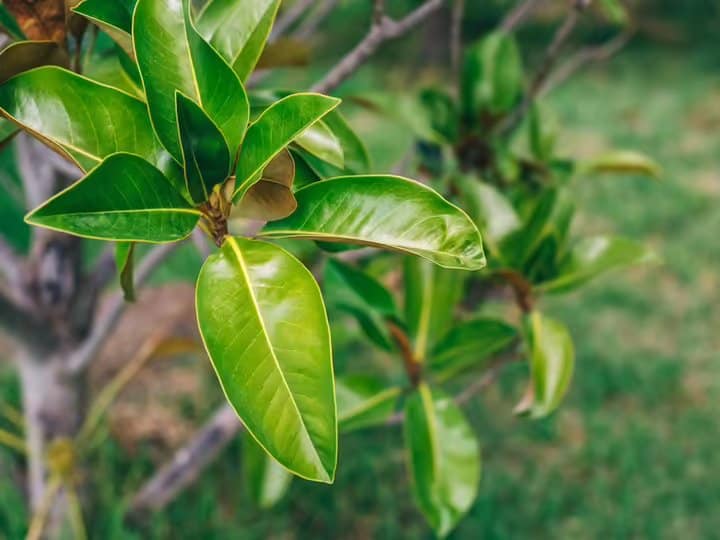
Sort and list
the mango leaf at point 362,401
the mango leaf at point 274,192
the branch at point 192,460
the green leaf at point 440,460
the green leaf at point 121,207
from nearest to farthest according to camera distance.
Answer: the green leaf at point 121,207 → the mango leaf at point 274,192 → the green leaf at point 440,460 → the mango leaf at point 362,401 → the branch at point 192,460

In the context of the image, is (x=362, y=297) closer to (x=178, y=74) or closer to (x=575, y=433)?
(x=178, y=74)

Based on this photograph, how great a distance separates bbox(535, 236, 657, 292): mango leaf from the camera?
126cm

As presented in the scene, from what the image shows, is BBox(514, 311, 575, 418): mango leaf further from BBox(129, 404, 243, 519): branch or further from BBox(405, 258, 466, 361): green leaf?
BBox(129, 404, 243, 519): branch

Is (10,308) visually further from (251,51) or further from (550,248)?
(550,248)

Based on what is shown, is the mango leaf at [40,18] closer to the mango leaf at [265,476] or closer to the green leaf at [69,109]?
the green leaf at [69,109]

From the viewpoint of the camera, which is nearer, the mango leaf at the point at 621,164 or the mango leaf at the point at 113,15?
the mango leaf at the point at 113,15

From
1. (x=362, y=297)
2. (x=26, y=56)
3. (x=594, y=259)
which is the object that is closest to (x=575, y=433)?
(x=594, y=259)

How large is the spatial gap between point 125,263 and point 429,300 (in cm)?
76

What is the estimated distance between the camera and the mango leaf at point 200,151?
701 millimetres

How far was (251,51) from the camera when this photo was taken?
861mm

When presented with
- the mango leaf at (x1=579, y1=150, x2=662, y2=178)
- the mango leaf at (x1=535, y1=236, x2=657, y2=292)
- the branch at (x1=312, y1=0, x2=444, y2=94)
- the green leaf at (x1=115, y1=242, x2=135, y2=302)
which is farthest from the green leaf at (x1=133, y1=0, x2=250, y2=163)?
the mango leaf at (x1=579, y1=150, x2=662, y2=178)

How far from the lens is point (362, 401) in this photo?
1.38 metres

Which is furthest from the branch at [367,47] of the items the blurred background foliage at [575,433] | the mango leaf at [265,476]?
the mango leaf at [265,476]

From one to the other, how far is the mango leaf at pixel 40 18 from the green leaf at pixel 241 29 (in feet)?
0.50
